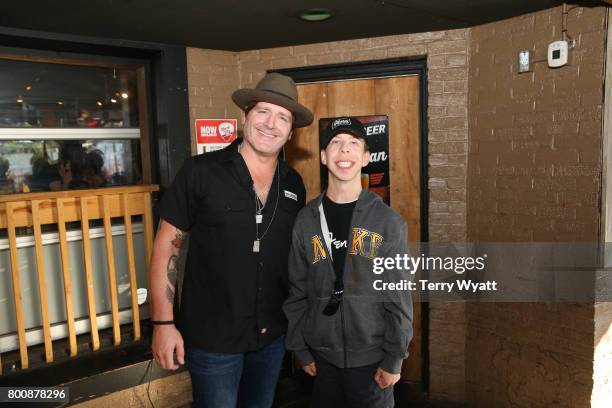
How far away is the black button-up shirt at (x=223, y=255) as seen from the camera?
77.5 inches

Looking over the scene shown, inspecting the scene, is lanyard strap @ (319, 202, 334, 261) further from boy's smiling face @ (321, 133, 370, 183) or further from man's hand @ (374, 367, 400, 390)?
man's hand @ (374, 367, 400, 390)

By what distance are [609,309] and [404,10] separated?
1.98 meters

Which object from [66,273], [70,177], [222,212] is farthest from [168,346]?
[70,177]

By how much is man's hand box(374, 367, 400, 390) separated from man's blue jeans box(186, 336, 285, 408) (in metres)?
0.47

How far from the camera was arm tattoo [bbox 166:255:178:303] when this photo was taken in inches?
77.6

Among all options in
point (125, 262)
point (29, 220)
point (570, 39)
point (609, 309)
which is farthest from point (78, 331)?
point (570, 39)

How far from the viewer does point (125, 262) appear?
3.43 m

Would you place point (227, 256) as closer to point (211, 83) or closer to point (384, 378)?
point (384, 378)

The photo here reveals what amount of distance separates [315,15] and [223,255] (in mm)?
1496

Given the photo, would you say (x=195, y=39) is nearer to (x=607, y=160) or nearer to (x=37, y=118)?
(x=37, y=118)

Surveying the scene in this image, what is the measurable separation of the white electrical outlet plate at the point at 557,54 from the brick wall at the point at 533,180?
0.04 meters

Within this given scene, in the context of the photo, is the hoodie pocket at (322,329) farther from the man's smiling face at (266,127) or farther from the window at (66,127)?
the window at (66,127)

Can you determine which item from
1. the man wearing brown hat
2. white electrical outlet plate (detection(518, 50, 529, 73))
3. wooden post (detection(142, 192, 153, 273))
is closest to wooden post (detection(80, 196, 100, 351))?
wooden post (detection(142, 192, 153, 273))

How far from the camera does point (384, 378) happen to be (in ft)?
6.35
